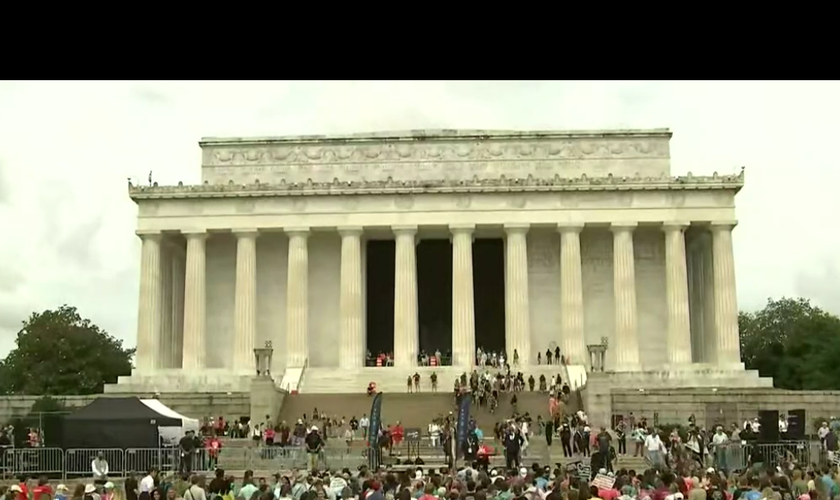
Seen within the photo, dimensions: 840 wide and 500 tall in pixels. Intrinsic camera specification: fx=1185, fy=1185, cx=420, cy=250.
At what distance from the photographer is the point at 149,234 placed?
2776 inches

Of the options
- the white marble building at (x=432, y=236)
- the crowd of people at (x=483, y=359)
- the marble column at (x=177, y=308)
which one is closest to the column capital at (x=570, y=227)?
the white marble building at (x=432, y=236)

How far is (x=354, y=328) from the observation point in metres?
69.4

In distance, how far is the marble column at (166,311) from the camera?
7194 centimetres

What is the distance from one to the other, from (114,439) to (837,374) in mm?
55595

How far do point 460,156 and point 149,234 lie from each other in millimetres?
19354

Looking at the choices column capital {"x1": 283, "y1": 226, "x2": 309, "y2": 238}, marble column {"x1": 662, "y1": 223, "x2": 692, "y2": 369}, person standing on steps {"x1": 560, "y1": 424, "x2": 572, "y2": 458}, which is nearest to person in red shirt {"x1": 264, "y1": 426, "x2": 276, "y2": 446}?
person standing on steps {"x1": 560, "y1": 424, "x2": 572, "y2": 458}

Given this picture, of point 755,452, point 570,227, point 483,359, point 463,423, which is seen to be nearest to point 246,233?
point 483,359

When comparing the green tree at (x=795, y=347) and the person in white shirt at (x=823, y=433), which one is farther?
the green tree at (x=795, y=347)

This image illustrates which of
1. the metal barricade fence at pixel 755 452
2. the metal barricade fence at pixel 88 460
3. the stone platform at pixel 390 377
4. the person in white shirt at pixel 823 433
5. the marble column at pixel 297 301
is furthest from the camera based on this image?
the marble column at pixel 297 301

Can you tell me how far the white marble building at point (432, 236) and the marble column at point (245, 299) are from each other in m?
0.11

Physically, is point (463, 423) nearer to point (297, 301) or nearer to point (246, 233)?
point (297, 301)

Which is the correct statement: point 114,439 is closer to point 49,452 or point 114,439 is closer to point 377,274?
point 49,452

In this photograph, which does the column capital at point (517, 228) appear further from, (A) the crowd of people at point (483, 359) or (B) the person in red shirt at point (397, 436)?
(B) the person in red shirt at point (397, 436)
